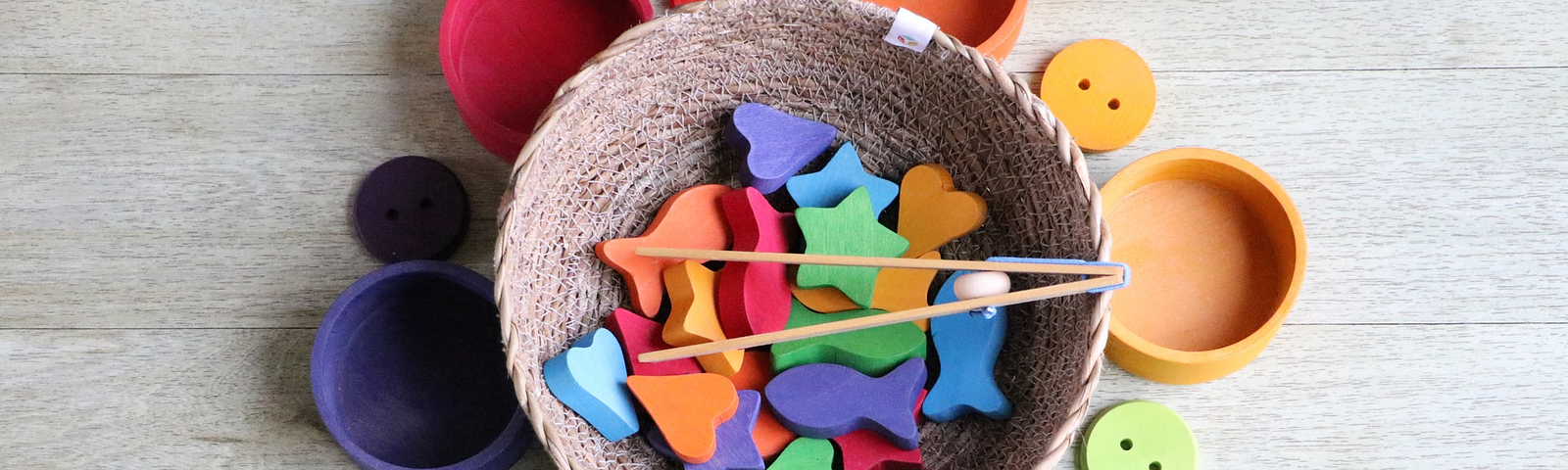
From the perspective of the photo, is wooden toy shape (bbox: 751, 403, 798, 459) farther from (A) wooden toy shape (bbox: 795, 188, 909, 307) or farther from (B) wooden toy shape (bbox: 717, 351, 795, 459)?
(A) wooden toy shape (bbox: 795, 188, 909, 307)

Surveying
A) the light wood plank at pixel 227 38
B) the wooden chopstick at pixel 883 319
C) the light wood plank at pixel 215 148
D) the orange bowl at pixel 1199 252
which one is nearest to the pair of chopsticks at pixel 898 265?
the wooden chopstick at pixel 883 319

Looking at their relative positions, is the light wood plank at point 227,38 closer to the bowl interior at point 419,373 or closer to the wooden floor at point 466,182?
the wooden floor at point 466,182

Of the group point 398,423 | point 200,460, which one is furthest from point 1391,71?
point 200,460

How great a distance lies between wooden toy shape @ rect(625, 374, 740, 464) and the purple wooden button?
0.74 ft

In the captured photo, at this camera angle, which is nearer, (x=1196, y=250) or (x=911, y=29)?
(x=911, y=29)

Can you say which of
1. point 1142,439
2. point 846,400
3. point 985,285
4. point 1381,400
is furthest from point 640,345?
point 1381,400

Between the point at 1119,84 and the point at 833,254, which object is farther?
the point at 1119,84

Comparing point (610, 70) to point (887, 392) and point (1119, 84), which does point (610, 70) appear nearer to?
point (887, 392)

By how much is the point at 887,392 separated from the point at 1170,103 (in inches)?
15.1

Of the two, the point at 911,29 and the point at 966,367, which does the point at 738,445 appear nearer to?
the point at 966,367

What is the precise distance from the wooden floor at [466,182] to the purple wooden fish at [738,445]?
172mm

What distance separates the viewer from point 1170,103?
0.92 metres

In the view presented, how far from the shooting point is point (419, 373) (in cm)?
83

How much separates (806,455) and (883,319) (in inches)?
5.6
